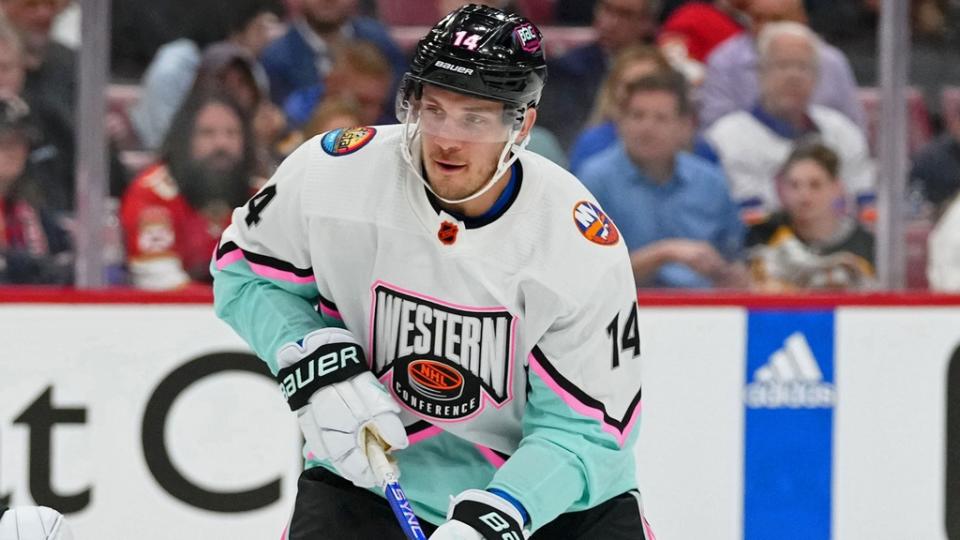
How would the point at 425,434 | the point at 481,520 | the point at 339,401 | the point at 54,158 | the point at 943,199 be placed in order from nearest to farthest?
1. the point at 481,520
2. the point at 339,401
3. the point at 425,434
4. the point at 54,158
5. the point at 943,199

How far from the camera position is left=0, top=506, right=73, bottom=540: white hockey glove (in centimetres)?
224

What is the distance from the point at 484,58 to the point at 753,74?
7.57 ft

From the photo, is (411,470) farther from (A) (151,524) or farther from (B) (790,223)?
(B) (790,223)

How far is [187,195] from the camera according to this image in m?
3.84

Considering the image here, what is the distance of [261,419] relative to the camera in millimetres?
3307

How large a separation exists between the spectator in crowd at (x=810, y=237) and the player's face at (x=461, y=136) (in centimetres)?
202

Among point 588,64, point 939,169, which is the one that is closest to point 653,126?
point 588,64

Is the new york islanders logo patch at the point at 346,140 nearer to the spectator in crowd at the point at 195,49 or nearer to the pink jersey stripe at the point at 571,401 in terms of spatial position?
the pink jersey stripe at the point at 571,401

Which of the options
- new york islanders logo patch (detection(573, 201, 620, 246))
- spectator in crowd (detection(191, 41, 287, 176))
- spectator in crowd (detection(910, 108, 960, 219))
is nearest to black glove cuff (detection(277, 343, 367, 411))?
new york islanders logo patch (detection(573, 201, 620, 246))

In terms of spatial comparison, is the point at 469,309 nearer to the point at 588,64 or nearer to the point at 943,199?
the point at 588,64

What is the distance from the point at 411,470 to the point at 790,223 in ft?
6.71

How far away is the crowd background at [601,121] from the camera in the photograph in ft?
12.3

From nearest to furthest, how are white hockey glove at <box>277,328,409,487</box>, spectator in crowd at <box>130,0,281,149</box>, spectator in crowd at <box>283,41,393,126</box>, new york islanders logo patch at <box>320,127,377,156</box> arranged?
white hockey glove at <box>277,328,409,487</box> < new york islanders logo patch at <box>320,127,377,156</box> < spectator in crowd at <box>130,0,281,149</box> < spectator in crowd at <box>283,41,393,126</box>

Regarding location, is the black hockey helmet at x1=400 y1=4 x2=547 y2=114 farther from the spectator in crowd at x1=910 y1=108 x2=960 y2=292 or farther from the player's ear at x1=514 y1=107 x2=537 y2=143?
the spectator in crowd at x1=910 y1=108 x2=960 y2=292
